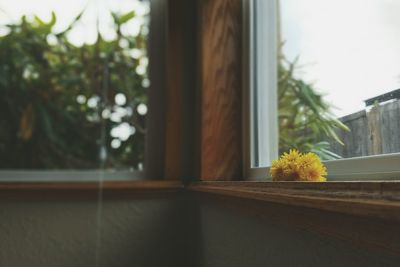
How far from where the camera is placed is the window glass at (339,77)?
2.18 feet

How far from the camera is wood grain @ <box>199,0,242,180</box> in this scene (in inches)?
48.8

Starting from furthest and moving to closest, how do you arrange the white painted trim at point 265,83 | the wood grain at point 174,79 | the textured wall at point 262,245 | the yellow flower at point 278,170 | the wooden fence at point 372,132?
the wood grain at point 174,79 → the white painted trim at point 265,83 → the yellow flower at point 278,170 → the wooden fence at point 372,132 → the textured wall at point 262,245

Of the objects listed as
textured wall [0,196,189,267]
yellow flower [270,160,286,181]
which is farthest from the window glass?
textured wall [0,196,189,267]

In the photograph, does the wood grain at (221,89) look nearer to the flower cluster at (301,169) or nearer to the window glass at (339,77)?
the window glass at (339,77)

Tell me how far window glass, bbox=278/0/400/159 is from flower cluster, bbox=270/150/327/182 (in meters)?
0.07

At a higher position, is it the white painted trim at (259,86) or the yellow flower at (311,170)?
the white painted trim at (259,86)

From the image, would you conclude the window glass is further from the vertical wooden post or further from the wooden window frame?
the wooden window frame

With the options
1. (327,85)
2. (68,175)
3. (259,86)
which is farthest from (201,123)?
(68,175)

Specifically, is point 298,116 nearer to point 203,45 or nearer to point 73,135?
point 203,45

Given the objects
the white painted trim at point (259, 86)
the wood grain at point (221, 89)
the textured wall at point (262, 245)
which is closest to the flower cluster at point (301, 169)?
the textured wall at point (262, 245)

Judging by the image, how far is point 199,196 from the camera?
124 centimetres

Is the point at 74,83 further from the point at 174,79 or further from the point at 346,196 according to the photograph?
the point at 346,196

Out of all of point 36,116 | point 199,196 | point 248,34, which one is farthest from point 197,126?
point 36,116

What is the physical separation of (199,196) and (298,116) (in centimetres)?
45
